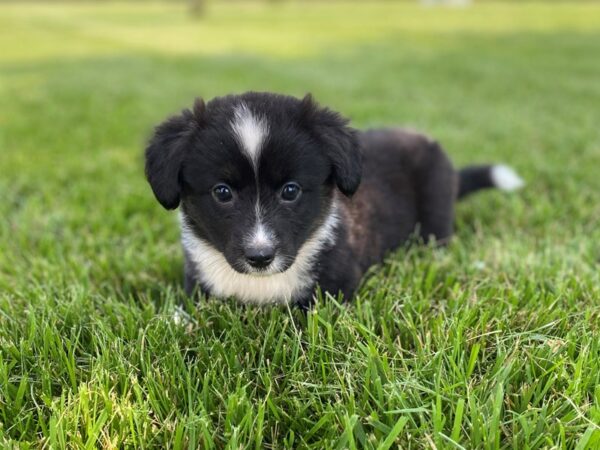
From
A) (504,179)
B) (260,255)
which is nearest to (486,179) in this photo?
(504,179)

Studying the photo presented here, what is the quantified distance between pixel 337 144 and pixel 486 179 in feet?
6.47

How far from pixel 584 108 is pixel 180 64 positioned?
8869mm

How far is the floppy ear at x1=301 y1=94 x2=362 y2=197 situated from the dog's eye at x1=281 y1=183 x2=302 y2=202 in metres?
0.19

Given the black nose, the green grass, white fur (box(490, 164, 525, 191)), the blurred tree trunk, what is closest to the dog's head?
the black nose

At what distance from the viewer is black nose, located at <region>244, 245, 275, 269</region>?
227 cm

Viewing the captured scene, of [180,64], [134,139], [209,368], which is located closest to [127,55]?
[180,64]

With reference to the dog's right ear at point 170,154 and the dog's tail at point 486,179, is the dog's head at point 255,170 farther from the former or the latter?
the dog's tail at point 486,179

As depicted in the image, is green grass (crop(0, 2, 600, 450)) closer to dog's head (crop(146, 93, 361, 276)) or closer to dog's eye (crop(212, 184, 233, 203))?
dog's head (crop(146, 93, 361, 276))

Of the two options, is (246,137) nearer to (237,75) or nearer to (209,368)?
(209,368)

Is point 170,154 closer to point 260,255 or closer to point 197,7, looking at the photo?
point 260,255

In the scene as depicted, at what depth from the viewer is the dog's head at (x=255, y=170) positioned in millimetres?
2330

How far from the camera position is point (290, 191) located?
2.46 metres

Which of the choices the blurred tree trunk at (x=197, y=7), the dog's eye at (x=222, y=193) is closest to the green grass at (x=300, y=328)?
the dog's eye at (x=222, y=193)

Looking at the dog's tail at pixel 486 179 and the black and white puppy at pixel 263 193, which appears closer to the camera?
the black and white puppy at pixel 263 193
